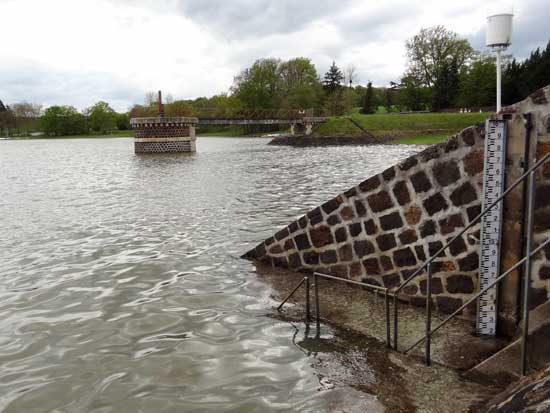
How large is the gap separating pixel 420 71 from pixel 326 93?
26.6 m

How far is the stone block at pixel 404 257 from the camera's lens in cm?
612

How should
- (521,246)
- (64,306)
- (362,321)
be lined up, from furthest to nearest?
(64,306), (362,321), (521,246)

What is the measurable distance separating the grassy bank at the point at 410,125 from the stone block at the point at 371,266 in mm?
54412

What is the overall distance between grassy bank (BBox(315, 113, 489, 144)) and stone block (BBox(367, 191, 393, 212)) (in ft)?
178

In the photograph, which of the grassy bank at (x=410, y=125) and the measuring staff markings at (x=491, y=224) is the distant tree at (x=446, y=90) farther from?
the measuring staff markings at (x=491, y=224)

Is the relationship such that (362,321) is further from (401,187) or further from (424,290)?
(401,187)

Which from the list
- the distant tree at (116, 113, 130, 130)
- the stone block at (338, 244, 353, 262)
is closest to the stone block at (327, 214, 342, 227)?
the stone block at (338, 244, 353, 262)

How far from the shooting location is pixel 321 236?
7230 millimetres

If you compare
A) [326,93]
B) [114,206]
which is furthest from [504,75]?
[114,206]

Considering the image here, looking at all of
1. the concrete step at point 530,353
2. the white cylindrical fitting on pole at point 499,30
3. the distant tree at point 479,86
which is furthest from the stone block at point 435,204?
the distant tree at point 479,86

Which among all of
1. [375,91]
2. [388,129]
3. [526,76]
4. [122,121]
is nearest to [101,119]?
[122,121]

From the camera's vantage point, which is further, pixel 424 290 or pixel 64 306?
pixel 64 306

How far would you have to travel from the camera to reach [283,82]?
349 ft

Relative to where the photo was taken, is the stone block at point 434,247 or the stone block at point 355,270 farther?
the stone block at point 355,270
